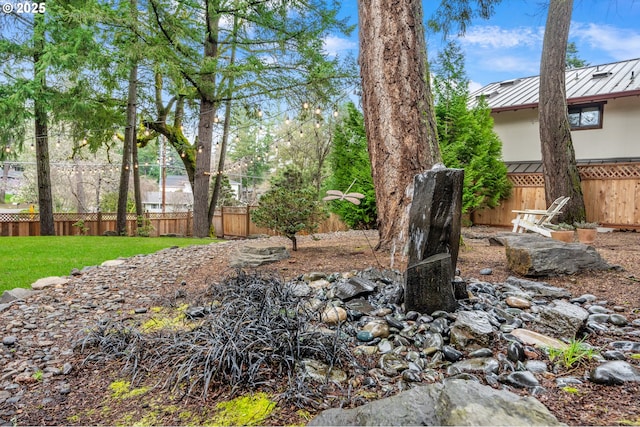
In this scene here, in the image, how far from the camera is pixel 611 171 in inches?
323

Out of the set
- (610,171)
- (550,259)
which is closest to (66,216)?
(550,259)

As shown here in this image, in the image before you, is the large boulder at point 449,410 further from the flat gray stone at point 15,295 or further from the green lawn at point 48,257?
the green lawn at point 48,257

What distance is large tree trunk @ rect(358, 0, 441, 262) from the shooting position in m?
3.70

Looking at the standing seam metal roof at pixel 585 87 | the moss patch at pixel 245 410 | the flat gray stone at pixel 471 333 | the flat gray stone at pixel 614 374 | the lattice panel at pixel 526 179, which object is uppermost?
the standing seam metal roof at pixel 585 87

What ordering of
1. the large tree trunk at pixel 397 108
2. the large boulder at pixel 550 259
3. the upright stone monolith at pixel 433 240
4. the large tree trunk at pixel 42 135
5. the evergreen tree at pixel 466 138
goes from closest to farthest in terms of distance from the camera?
the upright stone monolith at pixel 433 240, the large boulder at pixel 550 259, the large tree trunk at pixel 397 108, the large tree trunk at pixel 42 135, the evergreen tree at pixel 466 138

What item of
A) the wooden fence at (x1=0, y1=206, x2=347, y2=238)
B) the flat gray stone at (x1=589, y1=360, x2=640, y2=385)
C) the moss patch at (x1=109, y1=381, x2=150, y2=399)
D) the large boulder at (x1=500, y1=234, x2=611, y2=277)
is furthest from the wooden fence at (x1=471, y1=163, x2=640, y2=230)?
the moss patch at (x1=109, y1=381, x2=150, y2=399)

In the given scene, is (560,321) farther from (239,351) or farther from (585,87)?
(585,87)

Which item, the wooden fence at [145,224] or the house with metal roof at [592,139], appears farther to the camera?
the wooden fence at [145,224]

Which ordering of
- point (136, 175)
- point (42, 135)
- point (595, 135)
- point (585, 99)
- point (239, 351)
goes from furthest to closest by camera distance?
point (136, 175)
point (595, 135)
point (585, 99)
point (42, 135)
point (239, 351)

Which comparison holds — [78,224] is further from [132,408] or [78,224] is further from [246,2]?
[132,408]

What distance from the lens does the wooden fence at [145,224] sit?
1103cm

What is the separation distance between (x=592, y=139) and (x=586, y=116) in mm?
672

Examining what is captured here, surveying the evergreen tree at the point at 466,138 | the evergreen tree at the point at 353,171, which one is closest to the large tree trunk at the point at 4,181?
the evergreen tree at the point at 353,171

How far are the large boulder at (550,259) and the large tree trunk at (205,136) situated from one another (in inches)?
305
